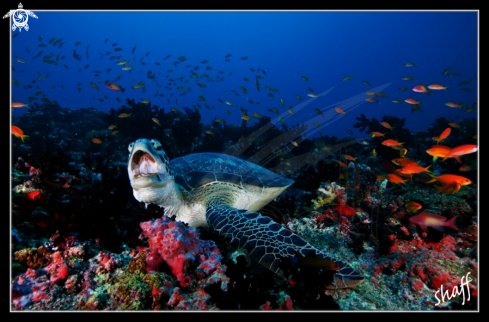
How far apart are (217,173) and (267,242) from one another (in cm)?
188

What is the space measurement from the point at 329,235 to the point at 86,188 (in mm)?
3553

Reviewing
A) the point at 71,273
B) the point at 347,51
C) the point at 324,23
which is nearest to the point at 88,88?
the point at 324,23

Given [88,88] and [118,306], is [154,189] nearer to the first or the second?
[118,306]

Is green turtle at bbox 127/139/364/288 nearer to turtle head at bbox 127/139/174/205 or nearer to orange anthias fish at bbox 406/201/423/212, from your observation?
turtle head at bbox 127/139/174/205

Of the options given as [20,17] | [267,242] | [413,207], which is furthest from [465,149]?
[20,17]

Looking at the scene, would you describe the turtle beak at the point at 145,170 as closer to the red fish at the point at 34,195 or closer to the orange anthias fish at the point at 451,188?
the red fish at the point at 34,195

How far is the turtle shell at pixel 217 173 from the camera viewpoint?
3545mm

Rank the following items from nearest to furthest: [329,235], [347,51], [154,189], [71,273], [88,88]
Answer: [71,273], [154,189], [329,235], [347,51], [88,88]

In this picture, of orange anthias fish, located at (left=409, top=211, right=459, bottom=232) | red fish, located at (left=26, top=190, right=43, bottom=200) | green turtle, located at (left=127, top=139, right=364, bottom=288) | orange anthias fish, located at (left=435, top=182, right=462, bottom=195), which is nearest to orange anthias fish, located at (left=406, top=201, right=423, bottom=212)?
orange anthias fish, located at (left=409, top=211, right=459, bottom=232)

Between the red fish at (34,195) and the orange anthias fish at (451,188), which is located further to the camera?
the orange anthias fish at (451,188)

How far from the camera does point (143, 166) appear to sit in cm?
245

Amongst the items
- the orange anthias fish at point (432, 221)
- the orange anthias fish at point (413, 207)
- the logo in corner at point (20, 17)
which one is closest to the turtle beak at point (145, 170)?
the logo in corner at point (20, 17)
